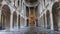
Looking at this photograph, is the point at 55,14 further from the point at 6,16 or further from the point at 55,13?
the point at 6,16

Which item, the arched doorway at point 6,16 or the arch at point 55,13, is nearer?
the arch at point 55,13

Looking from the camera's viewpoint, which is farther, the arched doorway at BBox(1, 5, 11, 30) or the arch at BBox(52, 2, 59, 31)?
the arched doorway at BBox(1, 5, 11, 30)

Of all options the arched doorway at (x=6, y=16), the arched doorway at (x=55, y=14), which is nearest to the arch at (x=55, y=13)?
the arched doorway at (x=55, y=14)

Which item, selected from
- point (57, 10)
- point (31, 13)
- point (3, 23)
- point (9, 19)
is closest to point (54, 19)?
point (57, 10)

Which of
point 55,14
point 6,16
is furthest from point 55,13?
point 6,16

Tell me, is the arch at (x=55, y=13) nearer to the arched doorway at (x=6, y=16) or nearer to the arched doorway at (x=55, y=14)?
the arched doorway at (x=55, y=14)

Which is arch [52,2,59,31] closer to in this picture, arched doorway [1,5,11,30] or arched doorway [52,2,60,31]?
arched doorway [52,2,60,31]

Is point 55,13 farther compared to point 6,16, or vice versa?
point 6,16

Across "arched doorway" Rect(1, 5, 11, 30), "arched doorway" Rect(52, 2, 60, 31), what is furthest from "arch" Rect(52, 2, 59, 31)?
"arched doorway" Rect(1, 5, 11, 30)

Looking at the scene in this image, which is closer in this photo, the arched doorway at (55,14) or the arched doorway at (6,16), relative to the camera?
the arched doorway at (55,14)

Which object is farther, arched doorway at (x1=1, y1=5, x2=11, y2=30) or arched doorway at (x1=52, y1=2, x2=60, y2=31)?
arched doorway at (x1=1, y1=5, x2=11, y2=30)

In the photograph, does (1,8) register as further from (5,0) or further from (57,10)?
(57,10)

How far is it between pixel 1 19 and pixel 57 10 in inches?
381

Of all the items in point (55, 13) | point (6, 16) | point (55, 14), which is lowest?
point (6, 16)
